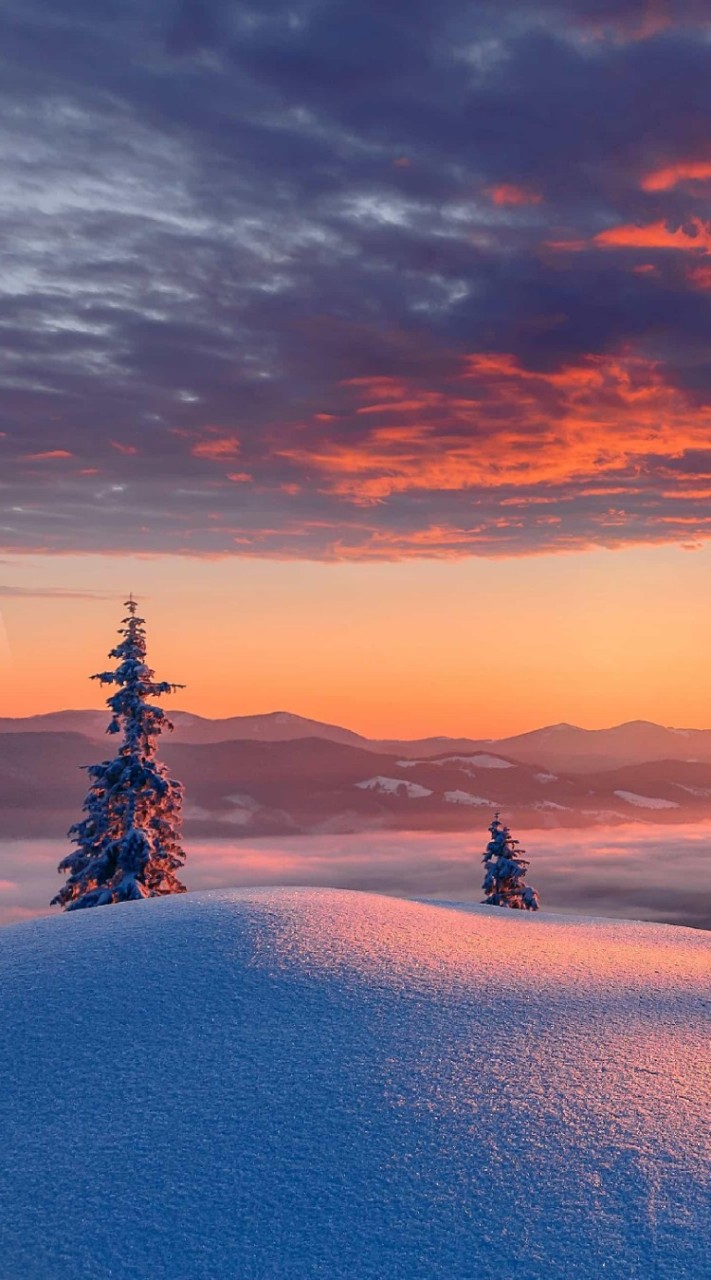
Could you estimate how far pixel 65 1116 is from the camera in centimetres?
1039

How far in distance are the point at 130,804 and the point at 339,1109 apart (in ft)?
76.6

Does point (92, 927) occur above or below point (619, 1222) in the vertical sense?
above

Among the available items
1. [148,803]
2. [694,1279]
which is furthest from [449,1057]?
[148,803]

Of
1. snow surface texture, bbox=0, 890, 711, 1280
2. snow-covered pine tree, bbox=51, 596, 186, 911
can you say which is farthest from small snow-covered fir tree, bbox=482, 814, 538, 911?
snow surface texture, bbox=0, 890, 711, 1280

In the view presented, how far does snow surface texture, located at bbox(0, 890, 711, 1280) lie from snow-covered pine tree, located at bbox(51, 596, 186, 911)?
15.5 m

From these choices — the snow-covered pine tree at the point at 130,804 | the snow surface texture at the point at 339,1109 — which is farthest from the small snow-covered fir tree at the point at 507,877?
the snow surface texture at the point at 339,1109

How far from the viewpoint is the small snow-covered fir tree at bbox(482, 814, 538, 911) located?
39.4 metres

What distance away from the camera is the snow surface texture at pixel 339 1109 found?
823cm

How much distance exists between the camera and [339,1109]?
10.2 metres

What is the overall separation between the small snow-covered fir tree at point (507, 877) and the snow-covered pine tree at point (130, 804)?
530 inches

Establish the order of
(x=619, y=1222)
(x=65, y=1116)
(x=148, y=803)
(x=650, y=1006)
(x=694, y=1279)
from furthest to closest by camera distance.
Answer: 1. (x=148, y=803)
2. (x=650, y=1006)
3. (x=65, y=1116)
4. (x=619, y=1222)
5. (x=694, y=1279)

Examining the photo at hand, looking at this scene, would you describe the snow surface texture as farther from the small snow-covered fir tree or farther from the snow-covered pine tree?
the small snow-covered fir tree

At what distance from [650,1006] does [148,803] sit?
70.9ft

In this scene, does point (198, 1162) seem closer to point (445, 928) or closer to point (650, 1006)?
point (650, 1006)
